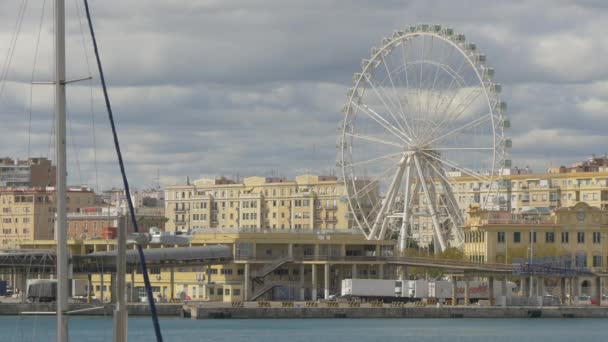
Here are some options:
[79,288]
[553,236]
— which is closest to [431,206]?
[553,236]

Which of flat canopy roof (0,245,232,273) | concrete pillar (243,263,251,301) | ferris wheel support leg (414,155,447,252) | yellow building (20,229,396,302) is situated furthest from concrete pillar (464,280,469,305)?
flat canopy roof (0,245,232,273)

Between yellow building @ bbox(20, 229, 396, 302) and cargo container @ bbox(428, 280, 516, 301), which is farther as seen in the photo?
yellow building @ bbox(20, 229, 396, 302)

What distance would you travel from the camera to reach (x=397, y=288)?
132875mm

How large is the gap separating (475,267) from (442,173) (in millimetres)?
10462

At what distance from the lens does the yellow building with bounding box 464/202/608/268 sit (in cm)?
14762

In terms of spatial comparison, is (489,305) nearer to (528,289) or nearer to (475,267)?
(475,267)

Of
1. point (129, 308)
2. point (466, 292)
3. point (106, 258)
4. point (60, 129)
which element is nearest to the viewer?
point (60, 129)

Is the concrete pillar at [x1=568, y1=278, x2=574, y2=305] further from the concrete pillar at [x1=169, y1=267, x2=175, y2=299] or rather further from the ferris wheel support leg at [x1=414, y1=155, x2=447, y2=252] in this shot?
the concrete pillar at [x1=169, y1=267, x2=175, y2=299]

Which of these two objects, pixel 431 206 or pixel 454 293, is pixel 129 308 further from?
pixel 431 206

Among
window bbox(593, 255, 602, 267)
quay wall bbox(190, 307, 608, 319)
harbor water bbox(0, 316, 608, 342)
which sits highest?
window bbox(593, 255, 602, 267)

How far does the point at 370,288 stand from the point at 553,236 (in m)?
23.7

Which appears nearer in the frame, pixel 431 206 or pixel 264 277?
pixel 264 277

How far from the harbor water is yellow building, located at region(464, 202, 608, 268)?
24209mm

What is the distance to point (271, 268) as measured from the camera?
450 ft
